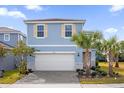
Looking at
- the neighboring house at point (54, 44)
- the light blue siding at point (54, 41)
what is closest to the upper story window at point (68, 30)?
the neighboring house at point (54, 44)

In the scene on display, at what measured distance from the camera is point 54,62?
27844mm

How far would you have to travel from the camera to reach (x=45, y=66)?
91.0ft

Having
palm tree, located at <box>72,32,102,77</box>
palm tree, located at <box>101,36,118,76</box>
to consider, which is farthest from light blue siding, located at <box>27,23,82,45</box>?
palm tree, located at <box>101,36,118,76</box>

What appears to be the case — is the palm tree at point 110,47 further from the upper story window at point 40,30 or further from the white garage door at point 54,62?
the upper story window at point 40,30

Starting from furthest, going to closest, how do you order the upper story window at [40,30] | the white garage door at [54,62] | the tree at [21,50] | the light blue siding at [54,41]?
the upper story window at [40,30] → the light blue siding at [54,41] → the white garage door at [54,62] → the tree at [21,50]

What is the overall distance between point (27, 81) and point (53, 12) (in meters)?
10.2

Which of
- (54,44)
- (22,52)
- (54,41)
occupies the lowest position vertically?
(22,52)

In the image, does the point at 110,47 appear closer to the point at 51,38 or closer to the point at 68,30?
the point at 68,30

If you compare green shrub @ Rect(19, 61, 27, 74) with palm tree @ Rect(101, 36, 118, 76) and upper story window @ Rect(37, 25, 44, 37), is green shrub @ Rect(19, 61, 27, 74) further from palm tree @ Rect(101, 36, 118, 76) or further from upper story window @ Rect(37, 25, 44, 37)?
palm tree @ Rect(101, 36, 118, 76)

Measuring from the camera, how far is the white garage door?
27.8 meters

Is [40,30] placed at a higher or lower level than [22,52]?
higher

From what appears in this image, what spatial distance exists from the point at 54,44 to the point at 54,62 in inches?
56.0

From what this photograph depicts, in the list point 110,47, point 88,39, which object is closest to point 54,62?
point 88,39

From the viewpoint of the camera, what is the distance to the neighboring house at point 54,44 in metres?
27.8
